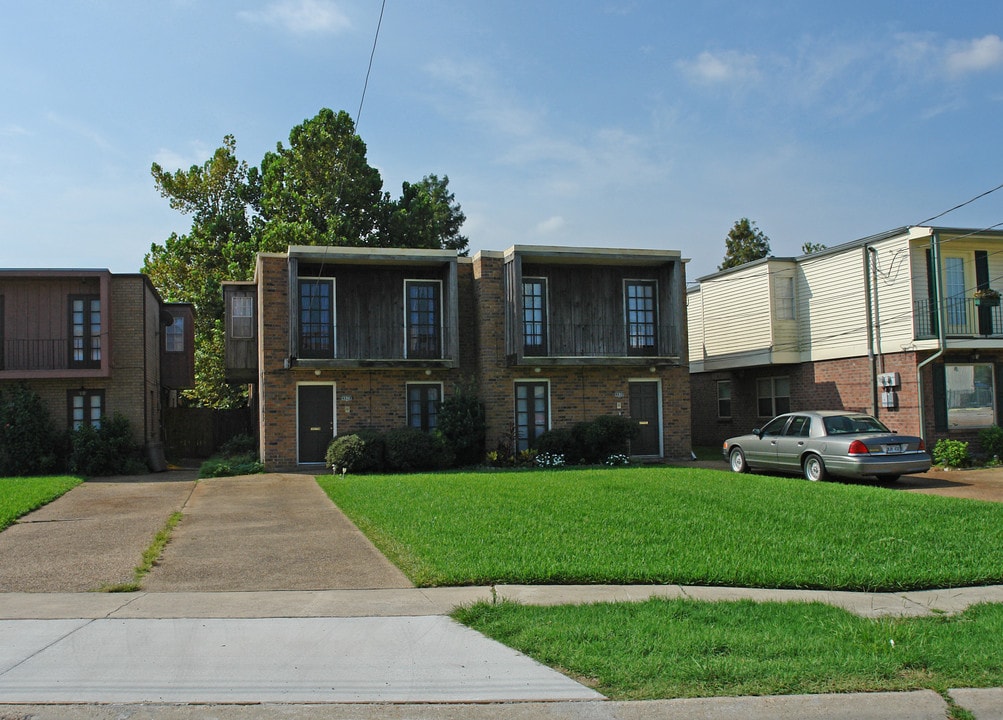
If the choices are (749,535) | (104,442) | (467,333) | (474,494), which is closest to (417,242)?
(467,333)

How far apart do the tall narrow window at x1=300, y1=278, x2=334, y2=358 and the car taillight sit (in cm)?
1268

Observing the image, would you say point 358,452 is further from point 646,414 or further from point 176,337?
point 176,337

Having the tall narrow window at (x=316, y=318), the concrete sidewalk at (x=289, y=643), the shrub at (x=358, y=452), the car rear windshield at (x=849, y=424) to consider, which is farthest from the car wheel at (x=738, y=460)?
the concrete sidewalk at (x=289, y=643)

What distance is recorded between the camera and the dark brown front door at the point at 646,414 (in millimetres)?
23578

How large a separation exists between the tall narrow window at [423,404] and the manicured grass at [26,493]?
8050mm

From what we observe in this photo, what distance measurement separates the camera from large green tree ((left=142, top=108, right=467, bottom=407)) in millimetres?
35500

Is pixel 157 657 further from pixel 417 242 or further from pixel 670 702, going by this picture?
pixel 417 242

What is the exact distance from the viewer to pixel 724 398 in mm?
29562

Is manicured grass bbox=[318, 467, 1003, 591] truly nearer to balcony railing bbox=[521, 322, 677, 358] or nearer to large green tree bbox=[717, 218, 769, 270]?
balcony railing bbox=[521, 322, 677, 358]

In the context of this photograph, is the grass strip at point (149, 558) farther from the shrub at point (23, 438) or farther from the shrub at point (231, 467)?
the shrub at point (23, 438)

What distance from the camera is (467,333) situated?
2294 cm

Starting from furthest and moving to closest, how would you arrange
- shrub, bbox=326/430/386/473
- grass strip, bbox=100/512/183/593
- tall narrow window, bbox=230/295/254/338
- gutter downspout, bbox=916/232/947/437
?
tall narrow window, bbox=230/295/254/338, gutter downspout, bbox=916/232/947/437, shrub, bbox=326/430/386/473, grass strip, bbox=100/512/183/593

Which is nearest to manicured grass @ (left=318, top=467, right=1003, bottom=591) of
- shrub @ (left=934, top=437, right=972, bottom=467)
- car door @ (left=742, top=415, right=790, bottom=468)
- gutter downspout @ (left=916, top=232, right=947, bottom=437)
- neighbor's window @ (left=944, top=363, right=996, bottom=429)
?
car door @ (left=742, top=415, right=790, bottom=468)

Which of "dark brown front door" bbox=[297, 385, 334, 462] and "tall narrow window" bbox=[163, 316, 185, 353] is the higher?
"tall narrow window" bbox=[163, 316, 185, 353]
